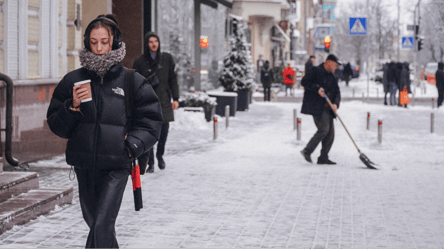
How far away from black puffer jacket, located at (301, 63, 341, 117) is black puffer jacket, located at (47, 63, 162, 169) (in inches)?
277

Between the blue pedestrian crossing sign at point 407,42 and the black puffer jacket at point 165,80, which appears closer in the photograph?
the black puffer jacket at point 165,80

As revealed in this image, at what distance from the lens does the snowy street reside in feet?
20.7

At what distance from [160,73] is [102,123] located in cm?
567

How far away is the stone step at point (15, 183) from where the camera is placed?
7137mm

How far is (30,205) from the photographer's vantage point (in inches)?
Result: 271

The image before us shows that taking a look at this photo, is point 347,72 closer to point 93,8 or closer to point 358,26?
point 358,26

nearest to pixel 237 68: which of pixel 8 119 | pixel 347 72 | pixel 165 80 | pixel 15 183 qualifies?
pixel 165 80

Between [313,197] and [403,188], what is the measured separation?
1.46 m

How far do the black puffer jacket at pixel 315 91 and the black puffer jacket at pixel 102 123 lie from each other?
7.02m

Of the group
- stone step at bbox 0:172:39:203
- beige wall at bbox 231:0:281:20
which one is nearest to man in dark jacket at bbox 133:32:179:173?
stone step at bbox 0:172:39:203

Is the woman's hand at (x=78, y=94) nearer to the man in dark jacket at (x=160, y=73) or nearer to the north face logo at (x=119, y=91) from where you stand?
the north face logo at (x=119, y=91)

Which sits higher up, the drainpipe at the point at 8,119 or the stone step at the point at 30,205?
the drainpipe at the point at 8,119

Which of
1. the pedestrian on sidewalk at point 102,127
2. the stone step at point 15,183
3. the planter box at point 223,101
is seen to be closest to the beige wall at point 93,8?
the stone step at point 15,183

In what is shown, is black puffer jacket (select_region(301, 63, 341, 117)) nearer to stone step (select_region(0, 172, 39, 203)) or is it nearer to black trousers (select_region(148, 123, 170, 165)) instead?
black trousers (select_region(148, 123, 170, 165))
